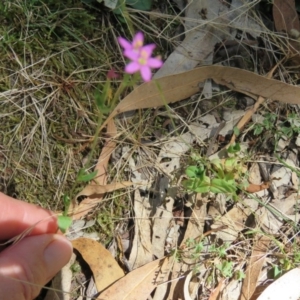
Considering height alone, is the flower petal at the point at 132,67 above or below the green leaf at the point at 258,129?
above

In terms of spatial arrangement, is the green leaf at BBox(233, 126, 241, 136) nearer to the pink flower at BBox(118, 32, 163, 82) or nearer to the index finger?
the index finger

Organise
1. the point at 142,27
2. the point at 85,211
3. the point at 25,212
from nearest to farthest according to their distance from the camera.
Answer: the point at 25,212
the point at 85,211
the point at 142,27

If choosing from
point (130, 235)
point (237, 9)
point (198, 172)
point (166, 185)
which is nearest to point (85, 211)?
point (130, 235)

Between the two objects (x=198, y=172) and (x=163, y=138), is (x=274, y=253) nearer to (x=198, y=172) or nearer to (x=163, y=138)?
(x=198, y=172)

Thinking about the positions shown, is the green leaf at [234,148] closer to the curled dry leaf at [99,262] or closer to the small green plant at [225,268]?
the small green plant at [225,268]

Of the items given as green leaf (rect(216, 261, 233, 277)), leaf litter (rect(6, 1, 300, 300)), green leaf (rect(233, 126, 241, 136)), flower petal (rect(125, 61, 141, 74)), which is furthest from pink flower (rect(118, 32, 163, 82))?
green leaf (rect(216, 261, 233, 277))

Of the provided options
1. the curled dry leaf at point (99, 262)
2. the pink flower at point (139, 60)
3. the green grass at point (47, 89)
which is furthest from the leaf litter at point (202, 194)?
the pink flower at point (139, 60)
